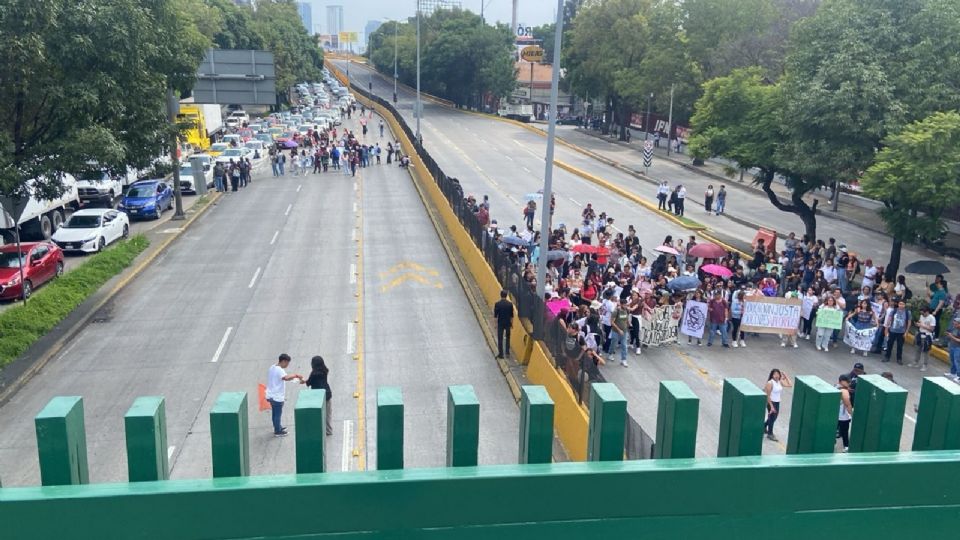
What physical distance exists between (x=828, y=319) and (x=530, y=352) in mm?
7401

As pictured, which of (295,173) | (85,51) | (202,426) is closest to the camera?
(202,426)

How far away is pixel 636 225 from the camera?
3594 cm

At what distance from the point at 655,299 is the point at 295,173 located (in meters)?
32.0

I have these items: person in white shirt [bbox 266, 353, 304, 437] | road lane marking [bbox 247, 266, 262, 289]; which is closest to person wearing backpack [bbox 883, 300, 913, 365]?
person in white shirt [bbox 266, 353, 304, 437]

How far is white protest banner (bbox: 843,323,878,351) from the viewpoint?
1948cm

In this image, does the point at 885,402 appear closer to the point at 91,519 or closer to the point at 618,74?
the point at 91,519

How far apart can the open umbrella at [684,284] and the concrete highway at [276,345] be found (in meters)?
5.06

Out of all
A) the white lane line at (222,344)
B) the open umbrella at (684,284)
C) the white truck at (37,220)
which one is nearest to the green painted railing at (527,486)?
the white lane line at (222,344)

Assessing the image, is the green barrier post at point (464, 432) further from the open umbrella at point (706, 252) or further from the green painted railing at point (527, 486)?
the open umbrella at point (706, 252)

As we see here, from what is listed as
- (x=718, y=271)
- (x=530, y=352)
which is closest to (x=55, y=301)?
(x=530, y=352)

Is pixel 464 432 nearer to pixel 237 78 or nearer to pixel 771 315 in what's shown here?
pixel 771 315

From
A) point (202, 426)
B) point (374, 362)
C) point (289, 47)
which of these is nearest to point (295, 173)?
point (374, 362)

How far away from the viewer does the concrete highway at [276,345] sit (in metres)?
13.6

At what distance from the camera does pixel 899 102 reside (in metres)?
26.2
